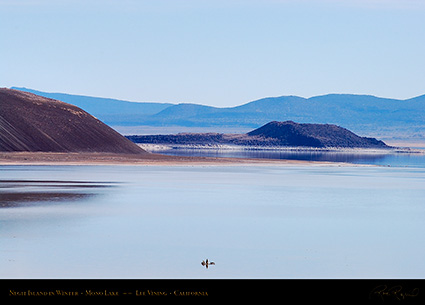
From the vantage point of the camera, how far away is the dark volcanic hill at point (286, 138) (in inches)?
4601

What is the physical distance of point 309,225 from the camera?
667 inches

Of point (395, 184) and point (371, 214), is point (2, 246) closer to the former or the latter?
point (371, 214)

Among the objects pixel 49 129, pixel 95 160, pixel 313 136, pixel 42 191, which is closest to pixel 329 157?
pixel 49 129

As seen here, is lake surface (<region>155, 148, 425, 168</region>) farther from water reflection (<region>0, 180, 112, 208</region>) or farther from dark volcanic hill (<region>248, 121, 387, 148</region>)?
dark volcanic hill (<region>248, 121, 387, 148</region>)

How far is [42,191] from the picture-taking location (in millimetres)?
24156

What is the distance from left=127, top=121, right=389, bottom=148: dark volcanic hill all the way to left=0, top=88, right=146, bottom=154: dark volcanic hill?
48.6 m
